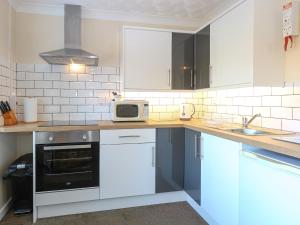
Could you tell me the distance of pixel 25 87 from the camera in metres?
2.69

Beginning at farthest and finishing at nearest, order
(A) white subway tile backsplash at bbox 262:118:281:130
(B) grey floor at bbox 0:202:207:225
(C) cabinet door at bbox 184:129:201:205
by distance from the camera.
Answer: (C) cabinet door at bbox 184:129:201:205 → (B) grey floor at bbox 0:202:207:225 → (A) white subway tile backsplash at bbox 262:118:281:130

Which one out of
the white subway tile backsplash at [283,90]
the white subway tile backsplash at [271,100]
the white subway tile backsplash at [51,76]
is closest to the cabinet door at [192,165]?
the white subway tile backsplash at [271,100]

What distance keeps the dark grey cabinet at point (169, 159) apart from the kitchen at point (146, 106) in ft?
0.04

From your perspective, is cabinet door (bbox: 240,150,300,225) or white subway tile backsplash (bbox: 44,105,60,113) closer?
cabinet door (bbox: 240,150,300,225)

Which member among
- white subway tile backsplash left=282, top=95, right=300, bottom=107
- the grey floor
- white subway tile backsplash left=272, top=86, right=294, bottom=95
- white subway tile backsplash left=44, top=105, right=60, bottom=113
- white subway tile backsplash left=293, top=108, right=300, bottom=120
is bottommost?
the grey floor

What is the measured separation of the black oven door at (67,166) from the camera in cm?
221

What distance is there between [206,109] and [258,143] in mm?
1710

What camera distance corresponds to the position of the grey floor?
7.15ft

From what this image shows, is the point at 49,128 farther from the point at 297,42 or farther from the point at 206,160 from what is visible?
the point at 297,42

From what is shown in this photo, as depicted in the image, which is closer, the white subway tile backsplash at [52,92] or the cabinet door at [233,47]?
the cabinet door at [233,47]

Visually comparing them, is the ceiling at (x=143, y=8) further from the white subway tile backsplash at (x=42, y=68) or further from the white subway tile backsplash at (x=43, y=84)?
the white subway tile backsplash at (x=43, y=84)

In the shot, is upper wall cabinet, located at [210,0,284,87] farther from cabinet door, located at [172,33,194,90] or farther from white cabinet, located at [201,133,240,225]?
cabinet door, located at [172,33,194,90]

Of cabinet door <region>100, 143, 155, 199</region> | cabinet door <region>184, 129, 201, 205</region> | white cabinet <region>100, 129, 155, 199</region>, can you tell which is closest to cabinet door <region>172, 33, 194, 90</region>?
cabinet door <region>184, 129, 201, 205</region>

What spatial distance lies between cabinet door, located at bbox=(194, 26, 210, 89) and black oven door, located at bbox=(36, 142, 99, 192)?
1414mm
